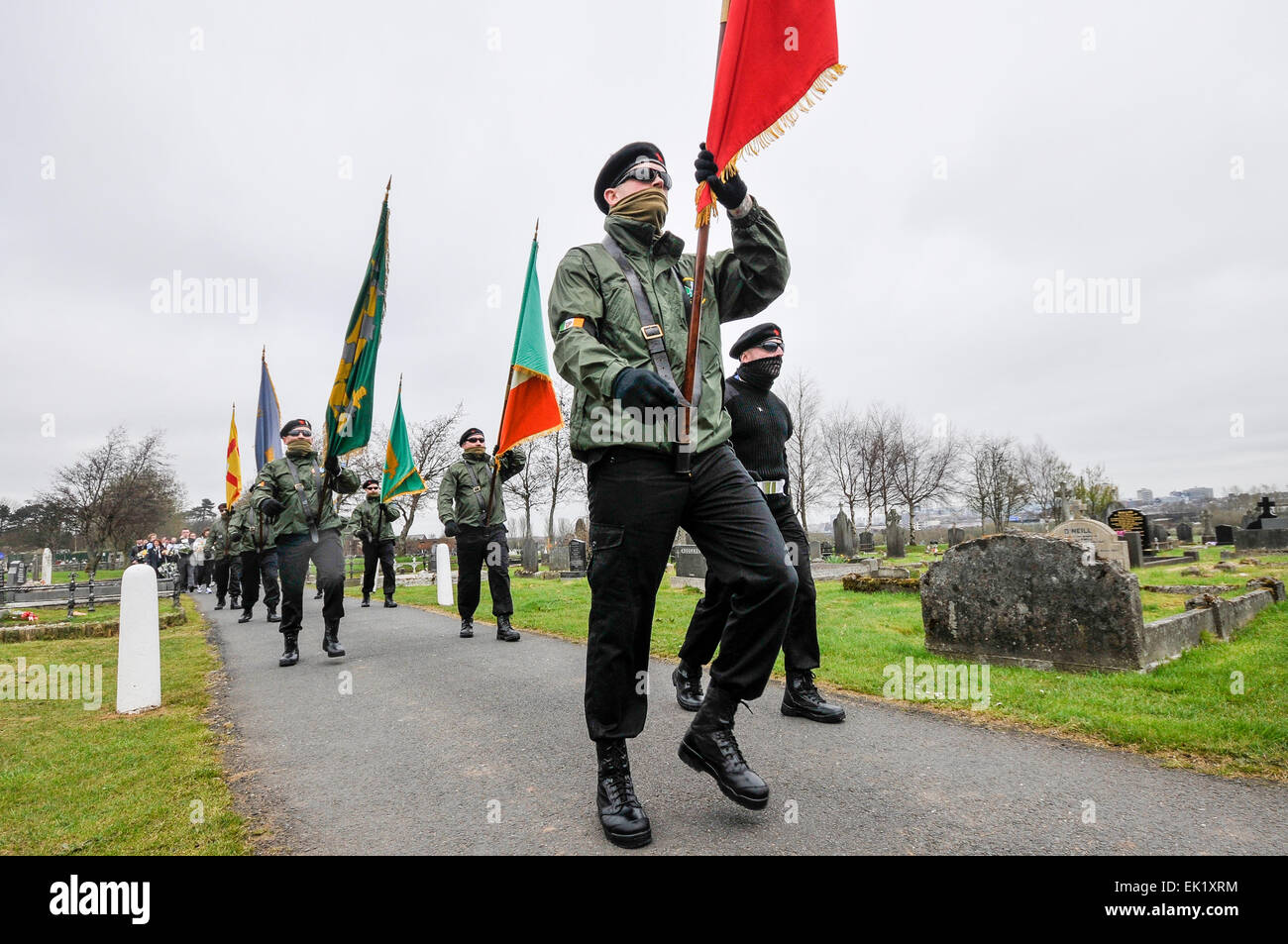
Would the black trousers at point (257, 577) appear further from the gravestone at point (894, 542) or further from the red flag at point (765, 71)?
the gravestone at point (894, 542)

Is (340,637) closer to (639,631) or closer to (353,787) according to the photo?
(353,787)

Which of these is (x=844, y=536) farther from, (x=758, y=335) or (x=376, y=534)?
(x=758, y=335)

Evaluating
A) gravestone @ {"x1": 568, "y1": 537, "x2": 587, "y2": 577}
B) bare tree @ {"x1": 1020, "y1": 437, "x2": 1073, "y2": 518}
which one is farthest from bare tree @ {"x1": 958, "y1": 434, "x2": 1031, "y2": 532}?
gravestone @ {"x1": 568, "y1": 537, "x2": 587, "y2": 577}

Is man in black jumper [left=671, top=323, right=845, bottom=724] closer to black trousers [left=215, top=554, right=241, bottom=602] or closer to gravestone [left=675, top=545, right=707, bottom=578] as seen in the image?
gravestone [left=675, top=545, right=707, bottom=578]

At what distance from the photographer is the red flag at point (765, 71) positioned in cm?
263

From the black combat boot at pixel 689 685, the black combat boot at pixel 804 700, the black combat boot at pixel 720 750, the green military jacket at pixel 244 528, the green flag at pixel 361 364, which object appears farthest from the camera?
the green military jacket at pixel 244 528

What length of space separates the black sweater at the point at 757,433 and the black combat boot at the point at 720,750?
195 centimetres

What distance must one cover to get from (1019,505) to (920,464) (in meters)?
7.29

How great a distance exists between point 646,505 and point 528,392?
5.68m

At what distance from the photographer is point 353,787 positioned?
2875mm

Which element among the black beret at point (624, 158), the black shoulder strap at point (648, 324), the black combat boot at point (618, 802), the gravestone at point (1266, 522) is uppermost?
the black beret at point (624, 158)

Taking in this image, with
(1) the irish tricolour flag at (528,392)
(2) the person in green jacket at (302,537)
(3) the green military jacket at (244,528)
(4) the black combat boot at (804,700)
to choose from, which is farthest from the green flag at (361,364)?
(3) the green military jacket at (244,528)

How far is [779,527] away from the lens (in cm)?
374
